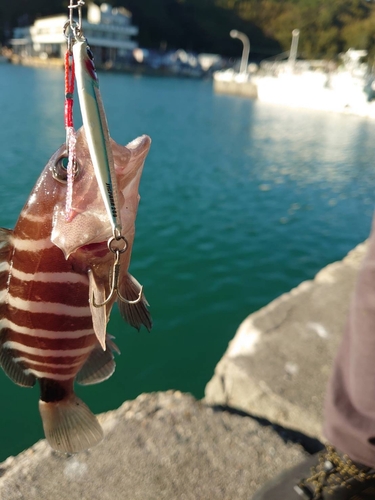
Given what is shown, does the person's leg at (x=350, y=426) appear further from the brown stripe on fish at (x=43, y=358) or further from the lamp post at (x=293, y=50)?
the lamp post at (x=293, y=50)

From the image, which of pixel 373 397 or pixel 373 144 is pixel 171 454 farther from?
pixel 373 144

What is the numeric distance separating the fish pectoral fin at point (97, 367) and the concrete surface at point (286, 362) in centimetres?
151

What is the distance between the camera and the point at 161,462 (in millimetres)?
2117

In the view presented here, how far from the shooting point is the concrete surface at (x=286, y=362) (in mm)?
2586

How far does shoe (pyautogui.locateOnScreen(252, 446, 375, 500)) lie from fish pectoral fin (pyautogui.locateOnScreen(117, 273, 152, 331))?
1.12 metres

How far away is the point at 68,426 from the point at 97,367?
0.20 m

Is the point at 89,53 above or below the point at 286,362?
above

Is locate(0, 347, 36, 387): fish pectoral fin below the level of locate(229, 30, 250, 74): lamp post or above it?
below

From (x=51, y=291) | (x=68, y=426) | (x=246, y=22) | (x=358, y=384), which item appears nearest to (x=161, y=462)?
(x=68, y=426)

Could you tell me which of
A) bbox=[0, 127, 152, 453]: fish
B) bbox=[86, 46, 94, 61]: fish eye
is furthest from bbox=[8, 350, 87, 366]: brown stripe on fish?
bbox=[86, 46, 94, 61]: fish eye

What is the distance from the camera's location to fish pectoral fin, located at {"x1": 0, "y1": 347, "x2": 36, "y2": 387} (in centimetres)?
128

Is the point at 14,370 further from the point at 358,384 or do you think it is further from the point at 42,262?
the point at 358,384

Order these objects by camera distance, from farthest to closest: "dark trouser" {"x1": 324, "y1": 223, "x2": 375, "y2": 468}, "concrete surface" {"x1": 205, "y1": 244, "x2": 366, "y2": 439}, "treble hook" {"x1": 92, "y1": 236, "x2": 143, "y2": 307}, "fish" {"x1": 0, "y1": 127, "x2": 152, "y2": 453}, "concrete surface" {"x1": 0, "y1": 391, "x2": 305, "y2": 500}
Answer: "concrete surface" {"x1": 205, "y1": 244, "x2": 366, "y2": 439}, "concrete surface" {"x1": 0, "y1": 391, "x2": 305, "y2": 500}, "dark trouser" {"x1": 324, "y1": 223, "x2": 375, "y2": 468}, "fish" {"x1": 0, "y1": 127, "x2": 152, "y2": 453}, "treble hook" {"x1": 92, "y1": 236, "x2": 143, "y2": 307}

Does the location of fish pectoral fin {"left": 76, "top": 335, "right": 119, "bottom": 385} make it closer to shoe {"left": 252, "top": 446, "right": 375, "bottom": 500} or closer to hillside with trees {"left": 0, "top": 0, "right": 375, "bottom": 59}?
shoe {"left": 252, "top": 446, "right": 375, "bottom": 500}
